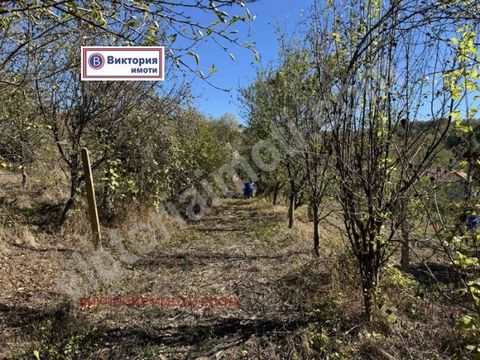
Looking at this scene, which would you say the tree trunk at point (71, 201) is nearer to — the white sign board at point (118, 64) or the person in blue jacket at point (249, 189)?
the white sign board at point (118, 64)

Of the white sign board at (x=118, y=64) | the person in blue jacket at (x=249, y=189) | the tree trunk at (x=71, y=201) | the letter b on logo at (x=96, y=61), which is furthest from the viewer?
the person in blue jacket at (x=249, y=189)

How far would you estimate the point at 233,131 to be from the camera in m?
23.6

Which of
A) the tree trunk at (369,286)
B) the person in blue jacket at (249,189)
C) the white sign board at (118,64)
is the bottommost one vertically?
the tree trunk at (369,286)

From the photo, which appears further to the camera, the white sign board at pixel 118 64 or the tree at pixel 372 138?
the white sign board at pixel 118 64

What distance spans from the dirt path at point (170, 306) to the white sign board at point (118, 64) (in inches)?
115

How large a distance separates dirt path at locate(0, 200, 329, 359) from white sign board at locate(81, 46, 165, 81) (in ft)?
9.60

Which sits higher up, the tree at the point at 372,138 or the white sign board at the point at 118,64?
the white sign board at the point at 118,64

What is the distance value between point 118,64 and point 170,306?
12.2 ft

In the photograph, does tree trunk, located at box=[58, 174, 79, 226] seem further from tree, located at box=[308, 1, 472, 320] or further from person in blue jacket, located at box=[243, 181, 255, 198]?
person in blue jacket, located at box=[243, 181, 255, 198]

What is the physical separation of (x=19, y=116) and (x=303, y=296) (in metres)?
5.09

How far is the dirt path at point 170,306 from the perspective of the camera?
304 cm

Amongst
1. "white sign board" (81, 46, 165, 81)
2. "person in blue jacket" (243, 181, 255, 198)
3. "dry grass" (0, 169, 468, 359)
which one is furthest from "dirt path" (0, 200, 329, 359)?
"person in blue jacket" (243, 181, 255, 198)

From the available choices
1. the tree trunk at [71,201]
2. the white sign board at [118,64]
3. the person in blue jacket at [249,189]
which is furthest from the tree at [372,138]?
the person in blue jacket at [249,189]

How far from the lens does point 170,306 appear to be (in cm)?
388
